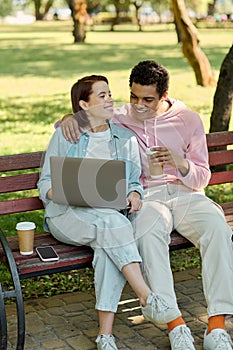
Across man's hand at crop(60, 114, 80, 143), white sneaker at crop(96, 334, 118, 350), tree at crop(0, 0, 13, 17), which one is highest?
man's hand at crop(60, 114, 80, 143)

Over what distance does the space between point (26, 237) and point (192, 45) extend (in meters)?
9.80

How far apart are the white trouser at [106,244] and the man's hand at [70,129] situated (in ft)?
1.32

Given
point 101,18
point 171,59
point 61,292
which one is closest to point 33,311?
point 61,292

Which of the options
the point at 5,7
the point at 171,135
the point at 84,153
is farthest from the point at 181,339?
the point at 5,7

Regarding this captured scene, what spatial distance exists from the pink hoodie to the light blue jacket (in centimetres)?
14

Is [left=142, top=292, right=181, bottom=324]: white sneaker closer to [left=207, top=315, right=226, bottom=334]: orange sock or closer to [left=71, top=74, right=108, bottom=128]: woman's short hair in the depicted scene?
[left=207, top=315, right=226, bottom=334]: orange sock

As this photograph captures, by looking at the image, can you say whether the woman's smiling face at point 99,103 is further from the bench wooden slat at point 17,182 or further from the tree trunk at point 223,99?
the tree trunk at point 223,99

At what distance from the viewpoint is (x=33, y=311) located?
4.30 meters

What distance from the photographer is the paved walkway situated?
388cm

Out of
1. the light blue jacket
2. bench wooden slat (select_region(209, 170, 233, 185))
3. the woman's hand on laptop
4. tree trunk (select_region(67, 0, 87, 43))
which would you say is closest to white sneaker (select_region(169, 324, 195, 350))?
the woman's hand on laptop

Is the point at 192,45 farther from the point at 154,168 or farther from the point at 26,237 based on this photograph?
the point at 26,237

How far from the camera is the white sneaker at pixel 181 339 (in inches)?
140

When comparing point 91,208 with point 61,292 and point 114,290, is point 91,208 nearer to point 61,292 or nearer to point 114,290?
point 114,290

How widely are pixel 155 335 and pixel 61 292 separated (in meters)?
0.87
